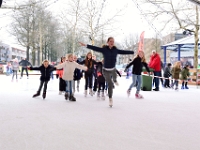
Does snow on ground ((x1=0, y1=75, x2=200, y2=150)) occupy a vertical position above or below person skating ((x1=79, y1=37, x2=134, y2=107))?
below

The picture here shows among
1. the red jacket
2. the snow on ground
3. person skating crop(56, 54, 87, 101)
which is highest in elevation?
the red jacket

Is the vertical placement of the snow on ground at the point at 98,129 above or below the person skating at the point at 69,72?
below

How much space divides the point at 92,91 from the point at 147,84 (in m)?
→ 2.79

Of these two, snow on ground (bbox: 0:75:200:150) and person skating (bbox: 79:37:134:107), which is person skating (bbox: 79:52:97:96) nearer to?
person skating (bbox: 79:37:134:107)

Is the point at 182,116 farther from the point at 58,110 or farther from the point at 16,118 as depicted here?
the point at 16,118

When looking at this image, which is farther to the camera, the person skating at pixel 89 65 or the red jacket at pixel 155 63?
the red jacket at pixel 155 63

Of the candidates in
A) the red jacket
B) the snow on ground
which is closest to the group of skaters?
the snow on ground

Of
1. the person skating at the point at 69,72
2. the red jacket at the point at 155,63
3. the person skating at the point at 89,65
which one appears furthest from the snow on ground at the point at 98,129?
the red jacket at the point at 155,63

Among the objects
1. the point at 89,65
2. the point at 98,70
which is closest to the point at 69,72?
the point at 98,70

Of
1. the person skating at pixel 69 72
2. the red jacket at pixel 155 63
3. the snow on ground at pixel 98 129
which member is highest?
the red jacket at pixel 155 63

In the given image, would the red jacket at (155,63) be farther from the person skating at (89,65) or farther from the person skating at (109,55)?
the person skating at (109,55)

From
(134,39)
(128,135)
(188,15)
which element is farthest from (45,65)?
(134,39)

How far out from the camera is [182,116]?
4.65m

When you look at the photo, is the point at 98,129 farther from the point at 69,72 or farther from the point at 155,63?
the point at 155,63
